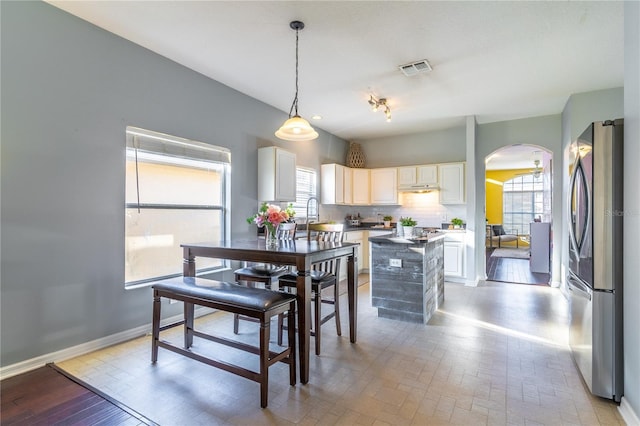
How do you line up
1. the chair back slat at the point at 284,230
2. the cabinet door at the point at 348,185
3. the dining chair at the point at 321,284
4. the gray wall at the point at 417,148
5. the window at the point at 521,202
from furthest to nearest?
the window at the point at 521,202 → the cabinet door at the point at 348,185 → the gray wall at the point at 417,148 → the chair back slat at the point at 284,230 → the dining chair at the point at 321,284

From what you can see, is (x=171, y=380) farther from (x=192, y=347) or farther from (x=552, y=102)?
(x=552, y=102)

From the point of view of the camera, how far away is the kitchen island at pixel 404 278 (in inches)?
133

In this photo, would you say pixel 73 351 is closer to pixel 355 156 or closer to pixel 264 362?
pixel 264 362

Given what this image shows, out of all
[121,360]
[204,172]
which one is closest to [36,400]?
[121,360]

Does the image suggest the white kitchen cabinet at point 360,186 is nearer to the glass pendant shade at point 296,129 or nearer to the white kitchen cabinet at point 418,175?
the white kitchen cabinet at point 418,175

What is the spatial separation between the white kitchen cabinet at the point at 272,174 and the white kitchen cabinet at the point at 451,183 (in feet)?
10.1

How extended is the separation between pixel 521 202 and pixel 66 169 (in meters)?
13.1

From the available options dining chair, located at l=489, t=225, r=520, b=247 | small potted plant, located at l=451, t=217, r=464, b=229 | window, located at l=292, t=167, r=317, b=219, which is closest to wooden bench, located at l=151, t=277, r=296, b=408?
window, located at l=292, t=167, r=317, b=219

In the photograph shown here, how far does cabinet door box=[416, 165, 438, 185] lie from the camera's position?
5.89 meters

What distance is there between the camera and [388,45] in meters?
3.01

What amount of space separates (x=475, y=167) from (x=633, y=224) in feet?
13.3

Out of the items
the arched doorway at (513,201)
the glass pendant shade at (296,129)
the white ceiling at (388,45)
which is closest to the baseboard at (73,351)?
the glass pendant shade at (296,129)

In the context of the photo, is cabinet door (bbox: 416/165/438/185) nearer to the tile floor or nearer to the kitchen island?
the kitchen island

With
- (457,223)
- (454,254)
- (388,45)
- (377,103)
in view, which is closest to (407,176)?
(457,223)
